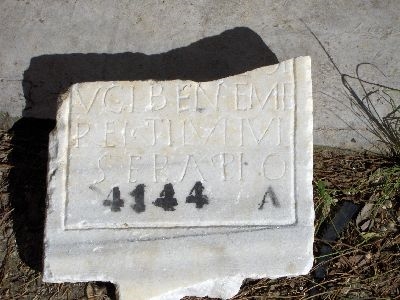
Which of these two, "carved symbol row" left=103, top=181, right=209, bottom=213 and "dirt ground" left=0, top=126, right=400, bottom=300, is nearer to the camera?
"carved symbol row" left=103, top=181, right=209, bottom=213

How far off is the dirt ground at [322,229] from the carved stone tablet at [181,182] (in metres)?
0.50

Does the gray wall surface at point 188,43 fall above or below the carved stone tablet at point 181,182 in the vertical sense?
above

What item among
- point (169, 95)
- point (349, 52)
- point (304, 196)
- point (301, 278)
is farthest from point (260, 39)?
point (301, 278)

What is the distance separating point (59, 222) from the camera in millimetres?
2969

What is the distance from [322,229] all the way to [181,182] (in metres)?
0.99

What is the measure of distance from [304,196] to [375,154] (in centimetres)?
80

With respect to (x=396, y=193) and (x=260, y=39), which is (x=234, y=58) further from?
(x=396, y=193)

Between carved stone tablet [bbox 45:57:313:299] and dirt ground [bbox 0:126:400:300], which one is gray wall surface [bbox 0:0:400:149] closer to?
dirt ground [bbox 0:126:400:300]

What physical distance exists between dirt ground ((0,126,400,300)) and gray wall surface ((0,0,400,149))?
144 mm

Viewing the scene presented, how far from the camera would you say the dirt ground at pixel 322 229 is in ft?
11.3

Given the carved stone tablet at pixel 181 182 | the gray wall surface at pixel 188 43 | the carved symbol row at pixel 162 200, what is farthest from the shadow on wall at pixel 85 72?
the carved symbol row at pixel 162 200

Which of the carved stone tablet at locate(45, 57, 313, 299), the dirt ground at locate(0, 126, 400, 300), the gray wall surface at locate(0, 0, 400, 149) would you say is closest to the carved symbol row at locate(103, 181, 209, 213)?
the carved stone tablet at locate(45, 57, 313, 299)

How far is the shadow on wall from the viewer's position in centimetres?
348

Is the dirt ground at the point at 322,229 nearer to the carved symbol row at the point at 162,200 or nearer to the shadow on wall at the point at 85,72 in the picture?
the shadow on wall at the point at 85,72
